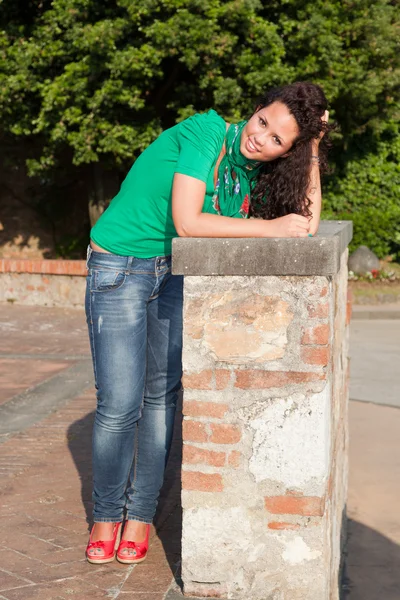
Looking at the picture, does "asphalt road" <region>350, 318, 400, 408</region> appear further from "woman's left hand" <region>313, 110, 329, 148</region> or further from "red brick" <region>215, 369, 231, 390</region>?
"red brick" <region>215, 369, 231, 390</region>

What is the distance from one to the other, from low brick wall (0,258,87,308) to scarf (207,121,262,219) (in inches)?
316

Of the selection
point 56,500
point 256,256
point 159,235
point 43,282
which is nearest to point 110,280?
point 159,235

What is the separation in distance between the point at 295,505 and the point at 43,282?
8904mm

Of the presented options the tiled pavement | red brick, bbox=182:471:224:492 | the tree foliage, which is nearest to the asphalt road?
the tiled pavement

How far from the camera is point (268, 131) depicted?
3.21m

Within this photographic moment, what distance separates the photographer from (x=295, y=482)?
3129 mm

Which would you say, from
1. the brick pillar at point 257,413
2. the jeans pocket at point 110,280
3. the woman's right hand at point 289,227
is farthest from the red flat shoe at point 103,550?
the woman's right hand at point 289,227

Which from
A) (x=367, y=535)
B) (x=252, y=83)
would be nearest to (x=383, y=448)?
(x=367, y=535)

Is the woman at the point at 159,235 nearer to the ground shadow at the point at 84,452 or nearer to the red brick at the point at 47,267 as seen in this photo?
the ground shadow at the point at 84,452

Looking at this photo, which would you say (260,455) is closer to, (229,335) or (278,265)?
(229,335)

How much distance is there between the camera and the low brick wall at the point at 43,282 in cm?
1146

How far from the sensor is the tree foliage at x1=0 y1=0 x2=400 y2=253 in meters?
11.4

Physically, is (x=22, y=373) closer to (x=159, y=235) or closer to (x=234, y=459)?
(x=159, y=235)

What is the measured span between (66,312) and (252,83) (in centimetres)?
370
